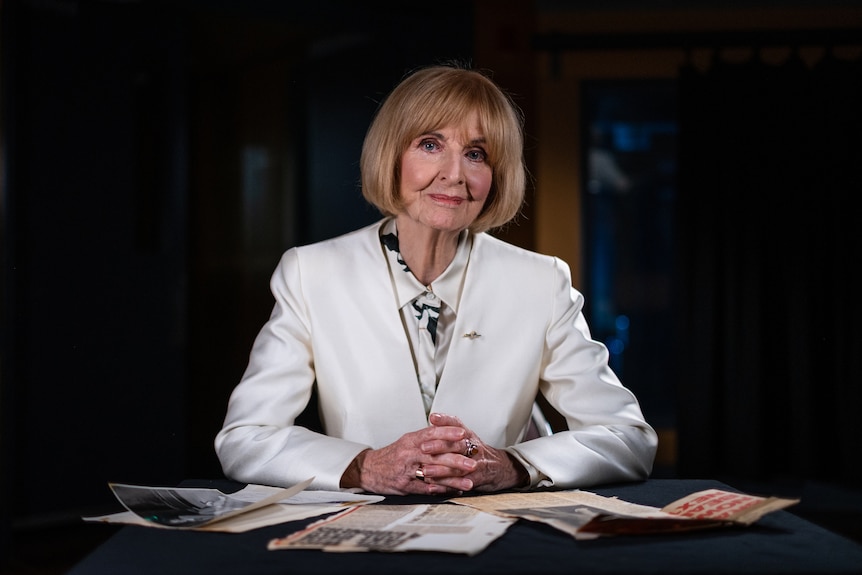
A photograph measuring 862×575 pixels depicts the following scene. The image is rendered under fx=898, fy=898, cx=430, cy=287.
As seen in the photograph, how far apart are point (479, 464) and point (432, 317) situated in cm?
48

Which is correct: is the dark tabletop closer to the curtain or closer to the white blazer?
the white blazer

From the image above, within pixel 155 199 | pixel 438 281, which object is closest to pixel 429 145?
pixel 438 281

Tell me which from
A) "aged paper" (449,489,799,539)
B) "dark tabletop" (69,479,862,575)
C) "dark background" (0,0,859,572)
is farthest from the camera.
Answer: "dark background" (0,0,859,572)

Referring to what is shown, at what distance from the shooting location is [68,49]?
3623 millimetres

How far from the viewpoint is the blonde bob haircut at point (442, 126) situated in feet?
5.72

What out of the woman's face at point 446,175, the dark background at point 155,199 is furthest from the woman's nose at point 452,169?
the dark background at point 155,199

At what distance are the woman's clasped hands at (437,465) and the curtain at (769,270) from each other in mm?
3172

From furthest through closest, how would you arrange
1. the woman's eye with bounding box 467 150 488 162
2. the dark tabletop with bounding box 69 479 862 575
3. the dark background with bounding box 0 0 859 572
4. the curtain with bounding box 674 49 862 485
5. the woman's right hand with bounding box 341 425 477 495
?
the curtain with bounding box 674 49 862 485
the dark background with bounding box 0 0 859 572
the woman's eye with bounding box 467 150 488 162
the woman's right hand with bounding box 341 425 477 495
the dark tabletop with bounding box 69 479 862 575

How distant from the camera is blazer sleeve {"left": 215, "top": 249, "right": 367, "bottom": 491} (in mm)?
1460

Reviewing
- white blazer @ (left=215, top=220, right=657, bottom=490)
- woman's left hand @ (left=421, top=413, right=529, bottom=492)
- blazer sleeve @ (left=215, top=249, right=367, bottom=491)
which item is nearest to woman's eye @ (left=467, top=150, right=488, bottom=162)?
white blazer @ (left=215, top=220, right=657, bottom=490)

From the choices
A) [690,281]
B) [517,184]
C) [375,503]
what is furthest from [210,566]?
[690,281]

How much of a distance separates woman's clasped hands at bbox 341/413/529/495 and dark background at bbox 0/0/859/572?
2502 millimetres

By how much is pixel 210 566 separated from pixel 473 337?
2.98 feet

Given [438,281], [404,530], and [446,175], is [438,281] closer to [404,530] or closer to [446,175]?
[446,175]
